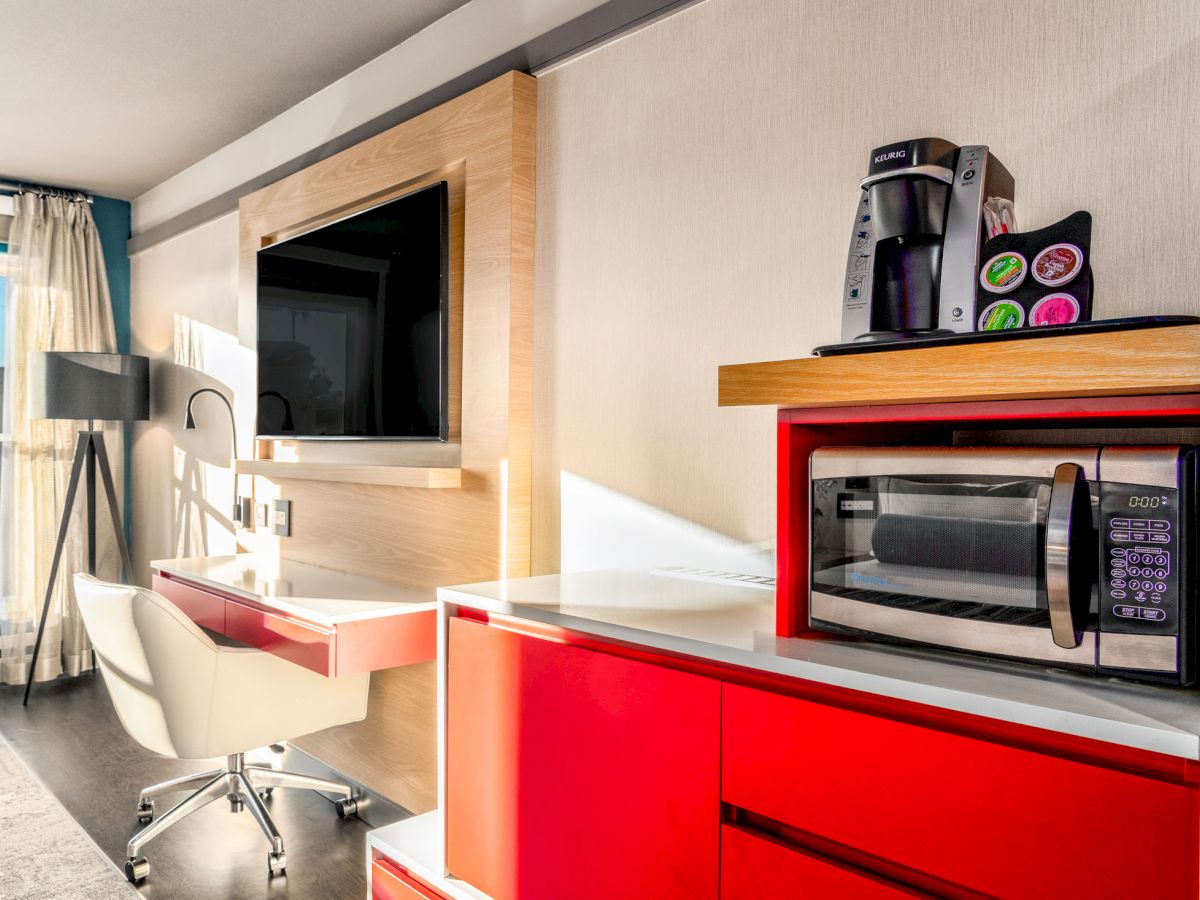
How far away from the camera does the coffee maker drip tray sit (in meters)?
0.91

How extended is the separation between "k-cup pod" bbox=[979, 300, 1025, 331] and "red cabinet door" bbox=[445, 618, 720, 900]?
62 centimetres

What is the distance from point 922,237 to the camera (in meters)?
1.24

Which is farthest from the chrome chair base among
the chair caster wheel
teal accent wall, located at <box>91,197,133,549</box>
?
teal accent wall, located at <box>91,197,133,549</box>

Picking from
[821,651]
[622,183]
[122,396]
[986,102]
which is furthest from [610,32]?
[122,396]

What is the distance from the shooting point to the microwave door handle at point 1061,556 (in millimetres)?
969

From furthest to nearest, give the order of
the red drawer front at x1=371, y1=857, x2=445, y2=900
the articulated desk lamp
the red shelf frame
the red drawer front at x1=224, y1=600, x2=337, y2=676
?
the articulated desk lamp < the red drawer front at x1=224, y1=600, x2=337, y2=676 < the red drawer front at x1=371, y1=857, x2=445, y2=900 < the red shelf frame

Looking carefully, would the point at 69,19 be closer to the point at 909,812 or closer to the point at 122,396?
the point at 122,396

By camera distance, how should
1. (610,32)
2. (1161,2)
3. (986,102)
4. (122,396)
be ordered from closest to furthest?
(1161,2) < (986,102) < (610,32) < (122,396)

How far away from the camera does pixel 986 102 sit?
1487 millimetres

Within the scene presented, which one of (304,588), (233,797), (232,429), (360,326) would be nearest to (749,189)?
(360,326)

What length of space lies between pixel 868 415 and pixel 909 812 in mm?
505

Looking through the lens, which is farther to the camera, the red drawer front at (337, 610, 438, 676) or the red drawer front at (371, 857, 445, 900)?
the red drawer front at (337, 610, 438, 676)

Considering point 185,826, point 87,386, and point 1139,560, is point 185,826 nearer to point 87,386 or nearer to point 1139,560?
point 87,386

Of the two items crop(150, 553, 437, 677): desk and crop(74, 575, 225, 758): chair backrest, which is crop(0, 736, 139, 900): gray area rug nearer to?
crop(74, 575, 225, 758): chair backrest
